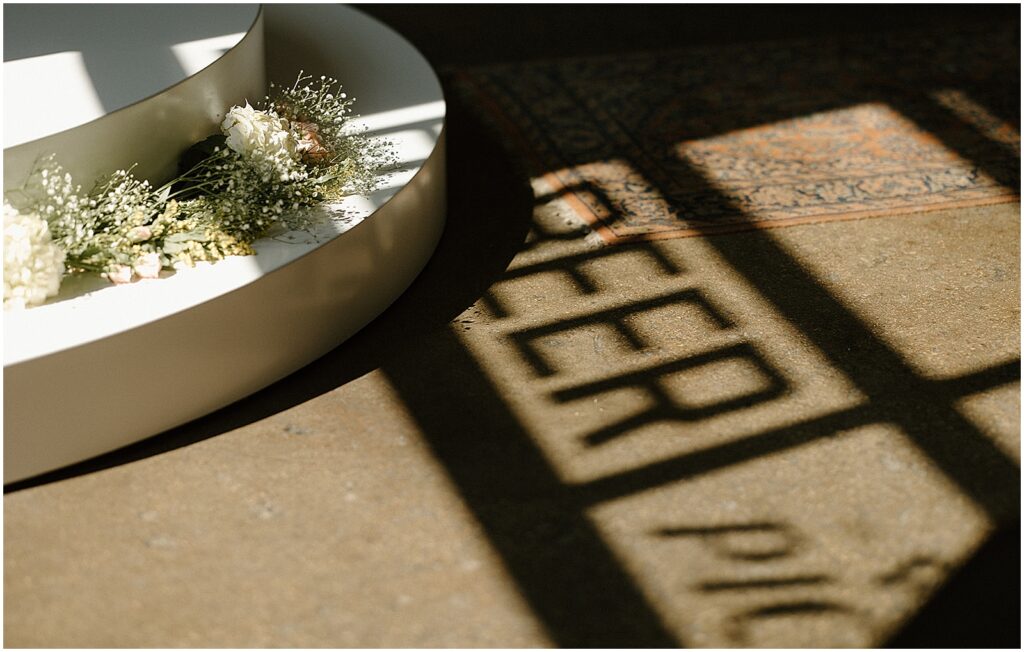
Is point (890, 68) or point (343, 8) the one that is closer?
point (343, 8)

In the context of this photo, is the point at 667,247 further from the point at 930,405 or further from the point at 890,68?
the point at 890,68

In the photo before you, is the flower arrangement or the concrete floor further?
the flower arrangement

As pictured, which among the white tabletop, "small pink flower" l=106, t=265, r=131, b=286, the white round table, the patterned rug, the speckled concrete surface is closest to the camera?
the speckled concrete surface

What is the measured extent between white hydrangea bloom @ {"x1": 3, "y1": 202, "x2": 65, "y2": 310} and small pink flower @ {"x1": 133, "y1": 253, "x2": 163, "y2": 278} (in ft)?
0.58

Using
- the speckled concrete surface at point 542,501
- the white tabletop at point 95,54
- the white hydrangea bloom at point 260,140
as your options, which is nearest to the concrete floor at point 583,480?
the speckled concrete surface at point 542,501

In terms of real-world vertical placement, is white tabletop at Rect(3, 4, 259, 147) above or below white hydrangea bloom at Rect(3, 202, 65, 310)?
above

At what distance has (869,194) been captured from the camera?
3.77 m

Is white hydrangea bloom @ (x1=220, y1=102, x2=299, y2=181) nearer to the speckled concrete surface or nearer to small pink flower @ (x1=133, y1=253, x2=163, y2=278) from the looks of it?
small pink flower @ (x1=133, y1=253, x2=163, y2=278)

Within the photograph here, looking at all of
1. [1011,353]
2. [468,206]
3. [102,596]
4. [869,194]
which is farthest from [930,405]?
[102,596]

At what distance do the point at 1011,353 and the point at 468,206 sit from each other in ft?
5.64

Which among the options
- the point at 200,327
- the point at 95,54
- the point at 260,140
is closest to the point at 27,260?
the point at 200,327

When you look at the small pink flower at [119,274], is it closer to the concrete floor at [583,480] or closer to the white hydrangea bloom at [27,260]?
the white hydrangea bloom at [27,260]

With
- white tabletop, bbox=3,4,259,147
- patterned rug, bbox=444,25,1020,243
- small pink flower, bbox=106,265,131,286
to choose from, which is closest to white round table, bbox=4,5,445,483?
small pink flower, bbox=106,265,131,286

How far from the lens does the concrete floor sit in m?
2.18
